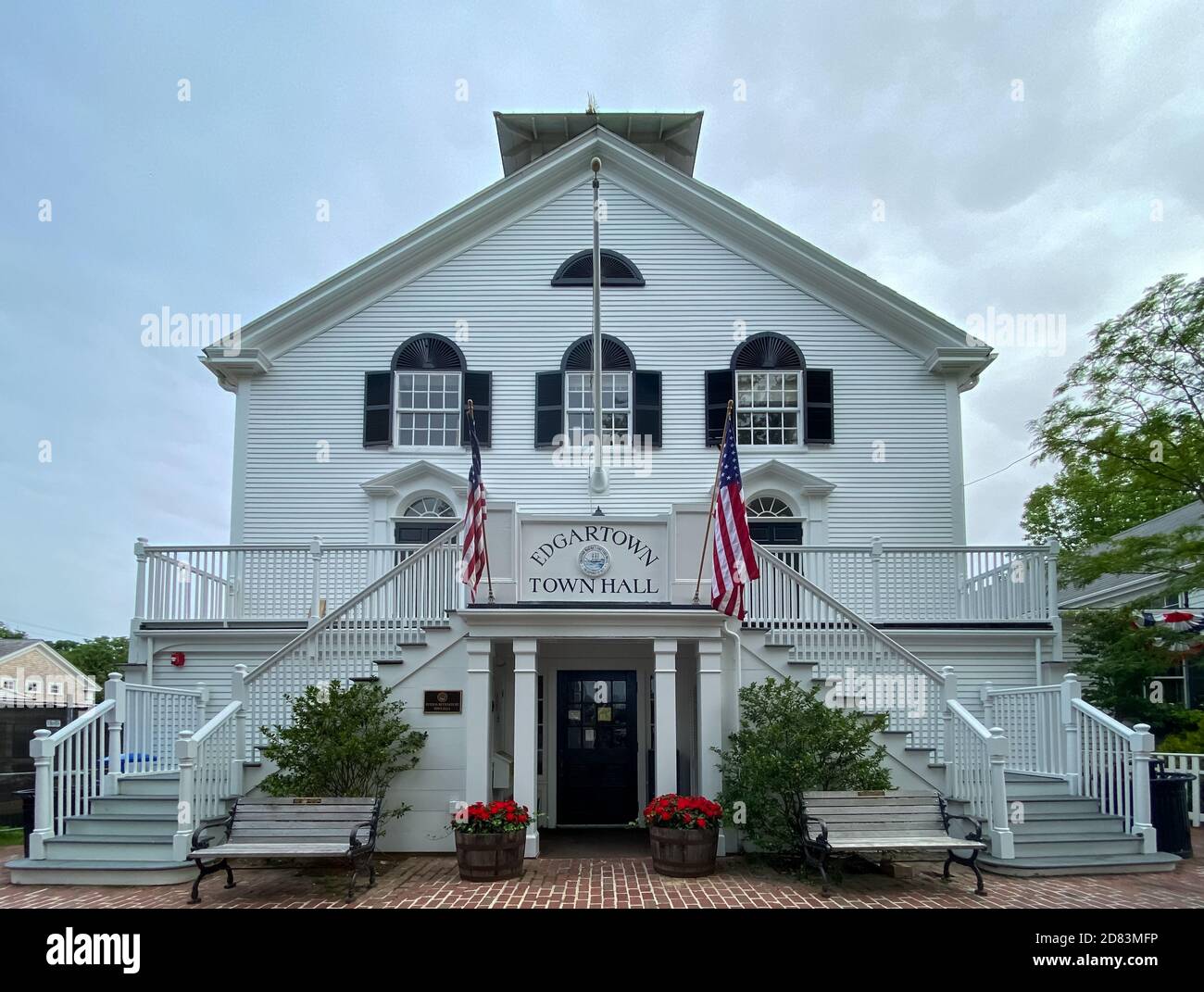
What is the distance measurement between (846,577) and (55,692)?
54.7 m

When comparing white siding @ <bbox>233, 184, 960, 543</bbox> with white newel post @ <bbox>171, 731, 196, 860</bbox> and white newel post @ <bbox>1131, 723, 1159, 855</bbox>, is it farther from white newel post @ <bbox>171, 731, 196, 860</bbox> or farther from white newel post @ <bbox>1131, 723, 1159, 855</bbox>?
white newel post @ <bbox>171, 731, 196, 860</bbox>

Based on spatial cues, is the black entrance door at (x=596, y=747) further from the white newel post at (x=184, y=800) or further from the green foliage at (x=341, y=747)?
the white newel post at (x=184, y=800)

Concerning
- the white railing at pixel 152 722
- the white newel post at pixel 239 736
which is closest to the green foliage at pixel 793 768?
the white newel post at pixel 239 736

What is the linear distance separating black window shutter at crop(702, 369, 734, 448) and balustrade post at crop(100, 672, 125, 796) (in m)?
9.48

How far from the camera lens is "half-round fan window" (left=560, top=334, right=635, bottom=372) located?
54.9 ft

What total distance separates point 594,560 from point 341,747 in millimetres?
3399

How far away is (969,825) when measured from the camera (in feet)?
32.0

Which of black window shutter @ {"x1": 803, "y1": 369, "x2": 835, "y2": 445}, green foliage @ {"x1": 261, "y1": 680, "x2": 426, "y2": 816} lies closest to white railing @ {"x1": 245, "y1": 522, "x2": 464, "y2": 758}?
green foliage @ {"x1": 261, "y1": 680, "x2": 426, "y2": 816}

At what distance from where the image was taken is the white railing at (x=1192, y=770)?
46.5 ft

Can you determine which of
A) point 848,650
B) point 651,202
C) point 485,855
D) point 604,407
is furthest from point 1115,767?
point 651,202

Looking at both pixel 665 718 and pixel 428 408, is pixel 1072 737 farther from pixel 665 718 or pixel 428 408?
pixel 428 408

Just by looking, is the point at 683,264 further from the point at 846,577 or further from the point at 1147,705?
the point at 1147,705

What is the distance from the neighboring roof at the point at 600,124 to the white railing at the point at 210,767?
46.8ft

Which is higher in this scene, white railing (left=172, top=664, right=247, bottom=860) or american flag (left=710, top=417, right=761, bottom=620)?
american flag (left=710, top=417, right=761, bottom=620)
